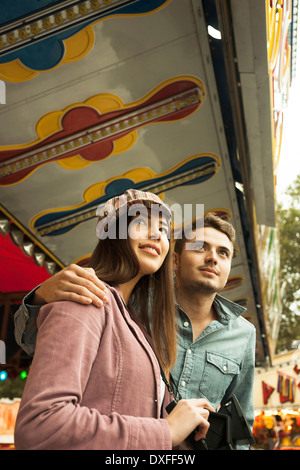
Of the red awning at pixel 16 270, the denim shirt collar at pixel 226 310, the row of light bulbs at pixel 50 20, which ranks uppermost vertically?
the row of light bulbs at pixel 50 20

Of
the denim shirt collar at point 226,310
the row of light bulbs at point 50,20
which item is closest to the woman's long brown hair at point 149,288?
the denim shirt collar at point 226,310

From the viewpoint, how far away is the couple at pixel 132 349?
1.06 meters

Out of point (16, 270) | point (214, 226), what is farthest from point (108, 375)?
point (16, 270)

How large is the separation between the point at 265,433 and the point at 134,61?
554 inches

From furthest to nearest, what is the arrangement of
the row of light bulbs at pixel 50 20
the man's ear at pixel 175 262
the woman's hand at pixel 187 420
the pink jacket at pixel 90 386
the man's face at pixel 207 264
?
the row of light bulbs at pixel 50 20 < the man's ear at pixel 175 262 < the man's face at pixel 207 264 < the woman's hand at pixel 187 420 < the pink jacket at pixel 90 386

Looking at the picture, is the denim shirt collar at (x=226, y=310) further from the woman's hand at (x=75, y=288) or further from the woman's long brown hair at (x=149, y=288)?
the woman's hand at (x=75, y=288)

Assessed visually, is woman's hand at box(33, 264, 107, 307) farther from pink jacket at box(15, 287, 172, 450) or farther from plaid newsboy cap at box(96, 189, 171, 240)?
plaid newsboy cap at box(96, 189, 171, 240)

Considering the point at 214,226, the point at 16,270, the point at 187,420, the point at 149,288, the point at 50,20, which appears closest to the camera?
the point at 187,420

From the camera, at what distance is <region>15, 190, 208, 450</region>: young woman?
1.05 metres

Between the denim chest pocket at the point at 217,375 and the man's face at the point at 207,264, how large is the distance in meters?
0.27

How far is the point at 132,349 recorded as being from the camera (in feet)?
4.10

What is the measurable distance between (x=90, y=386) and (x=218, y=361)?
75cm

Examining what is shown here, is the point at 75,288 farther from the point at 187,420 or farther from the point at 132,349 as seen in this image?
the point at 187,420
